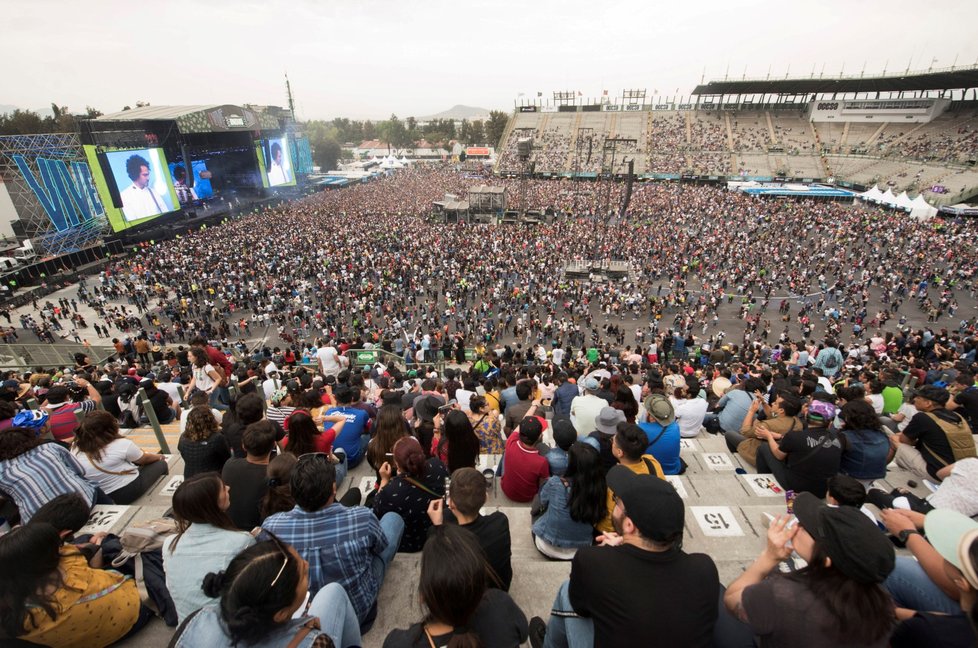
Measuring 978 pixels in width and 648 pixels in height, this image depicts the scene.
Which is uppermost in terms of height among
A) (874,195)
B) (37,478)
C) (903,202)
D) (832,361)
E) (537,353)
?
(37,478)

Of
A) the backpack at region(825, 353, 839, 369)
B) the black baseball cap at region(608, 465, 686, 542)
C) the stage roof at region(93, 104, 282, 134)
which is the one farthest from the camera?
the stage roof at region(93, 104, 282, 134)

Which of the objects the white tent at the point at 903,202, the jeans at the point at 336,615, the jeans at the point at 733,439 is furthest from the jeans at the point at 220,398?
the white tent at the point at 903,202

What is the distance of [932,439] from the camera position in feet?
14.7

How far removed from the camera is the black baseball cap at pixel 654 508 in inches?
78.0

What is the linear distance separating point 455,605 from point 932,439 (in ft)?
17.7

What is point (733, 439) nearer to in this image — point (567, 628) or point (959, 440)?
point (959, 440)

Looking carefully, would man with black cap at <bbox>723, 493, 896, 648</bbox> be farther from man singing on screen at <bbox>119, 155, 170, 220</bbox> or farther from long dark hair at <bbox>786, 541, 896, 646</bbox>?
man singing on screen at <bbox>119, 155, 170, 220</bbox>

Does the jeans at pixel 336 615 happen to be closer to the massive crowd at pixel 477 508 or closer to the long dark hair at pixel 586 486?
the massive crowd at pixel 477 508

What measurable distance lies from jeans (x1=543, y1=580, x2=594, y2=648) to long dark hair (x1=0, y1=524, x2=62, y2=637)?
268 cm

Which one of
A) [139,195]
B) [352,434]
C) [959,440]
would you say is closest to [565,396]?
[352,434]

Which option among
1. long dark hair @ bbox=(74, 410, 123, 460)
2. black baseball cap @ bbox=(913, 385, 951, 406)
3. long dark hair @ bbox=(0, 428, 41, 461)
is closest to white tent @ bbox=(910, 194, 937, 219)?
black baseball cap @ bbox=(913, 385, 951, 406)

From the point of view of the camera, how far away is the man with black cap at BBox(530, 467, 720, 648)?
1.93 m

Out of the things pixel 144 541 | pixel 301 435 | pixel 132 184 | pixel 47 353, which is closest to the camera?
pixel 144 541

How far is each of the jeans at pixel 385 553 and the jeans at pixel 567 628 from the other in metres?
1.13
